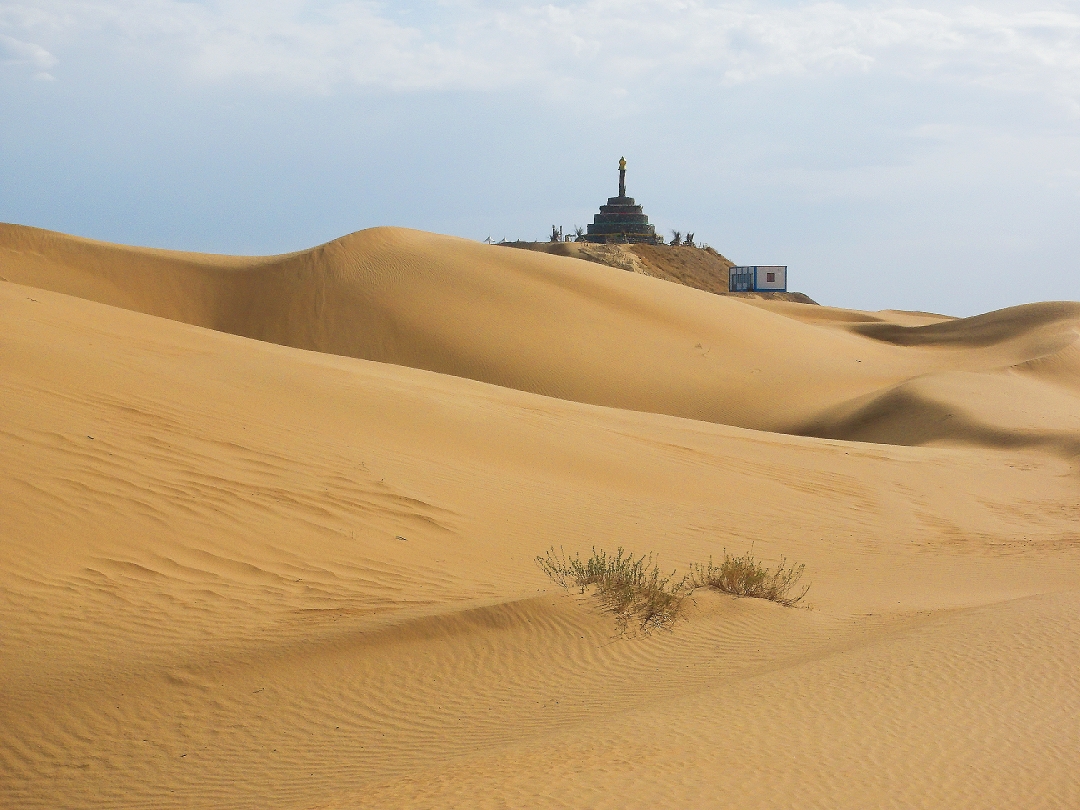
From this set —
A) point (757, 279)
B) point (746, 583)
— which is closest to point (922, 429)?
point (746, 583)

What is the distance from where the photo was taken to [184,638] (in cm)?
570

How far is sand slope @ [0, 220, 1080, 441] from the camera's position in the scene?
75.7 ft

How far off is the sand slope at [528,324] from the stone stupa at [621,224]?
23309 millimetres

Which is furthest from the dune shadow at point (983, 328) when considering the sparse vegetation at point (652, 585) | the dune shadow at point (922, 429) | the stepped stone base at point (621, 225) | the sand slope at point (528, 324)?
the sparse vegetation at point (652, 585)

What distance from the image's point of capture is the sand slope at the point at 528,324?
75.7 ft

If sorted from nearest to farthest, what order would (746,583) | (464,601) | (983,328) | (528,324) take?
(464,601) → (746,583) → (528,324) → (983,328)

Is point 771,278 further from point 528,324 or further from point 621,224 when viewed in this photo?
point 528,324

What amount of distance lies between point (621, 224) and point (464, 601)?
160 ft

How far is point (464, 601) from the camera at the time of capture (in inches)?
260

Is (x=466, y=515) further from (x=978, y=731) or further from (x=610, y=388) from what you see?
(x=610, y=388)

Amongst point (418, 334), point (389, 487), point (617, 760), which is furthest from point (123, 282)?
point (617, 760)

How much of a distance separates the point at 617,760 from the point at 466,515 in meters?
4.96

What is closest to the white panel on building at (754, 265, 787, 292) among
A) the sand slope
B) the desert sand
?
the sand slope

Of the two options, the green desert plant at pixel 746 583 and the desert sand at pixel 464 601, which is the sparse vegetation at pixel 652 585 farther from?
the desert sand at pixel 464 601
